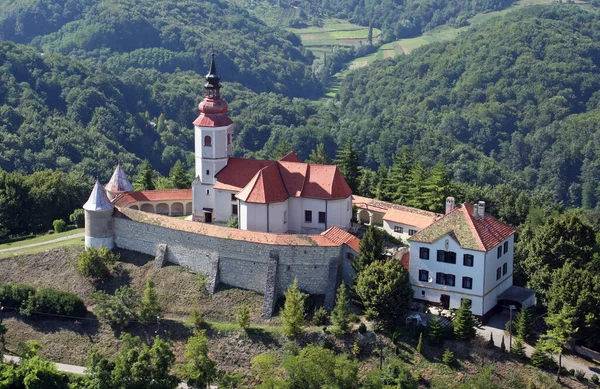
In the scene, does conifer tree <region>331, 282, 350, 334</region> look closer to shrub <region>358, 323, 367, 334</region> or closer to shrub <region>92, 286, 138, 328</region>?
shrub <region>358, 323, 367, 334</region>

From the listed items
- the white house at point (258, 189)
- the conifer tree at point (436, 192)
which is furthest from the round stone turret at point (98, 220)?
the conifer tree at point (436, 192)

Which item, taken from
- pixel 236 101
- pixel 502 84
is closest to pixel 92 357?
pixel 236 101

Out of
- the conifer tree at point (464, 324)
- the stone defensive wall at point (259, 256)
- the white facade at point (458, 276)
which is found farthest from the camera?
the stone defensive wall at point (259, 256)

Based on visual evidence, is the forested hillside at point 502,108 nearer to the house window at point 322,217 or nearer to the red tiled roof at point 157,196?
the red tiled roof at point 157,196

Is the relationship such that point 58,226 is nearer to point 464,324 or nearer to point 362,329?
point 362,329

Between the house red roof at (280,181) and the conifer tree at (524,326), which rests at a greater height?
the house red roof at (280,181)

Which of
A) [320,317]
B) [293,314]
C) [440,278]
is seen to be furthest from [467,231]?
[293,314]
